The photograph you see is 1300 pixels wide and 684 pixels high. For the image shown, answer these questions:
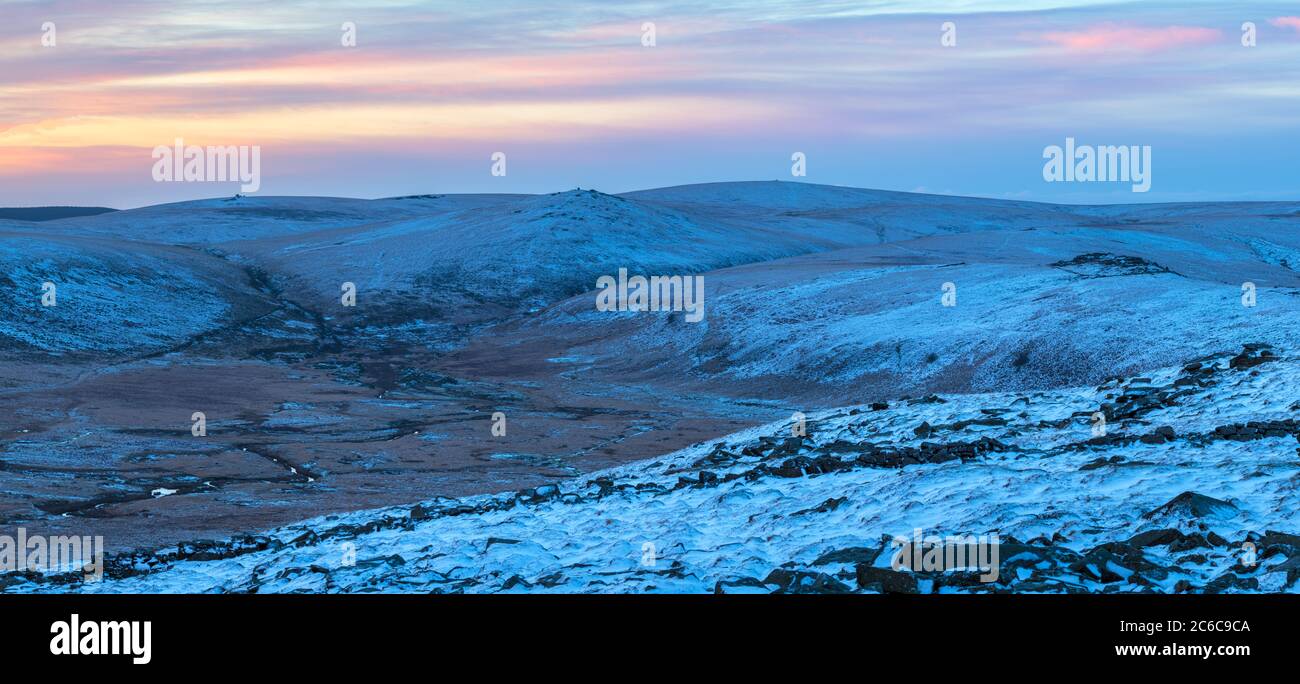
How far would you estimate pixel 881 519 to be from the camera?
505 inches

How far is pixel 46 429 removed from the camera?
2822 centimetres

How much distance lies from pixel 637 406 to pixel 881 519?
71.9 feet

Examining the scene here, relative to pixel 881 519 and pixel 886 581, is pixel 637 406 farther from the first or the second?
pixel 886 581

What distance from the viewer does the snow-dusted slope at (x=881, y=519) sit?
1044 cm

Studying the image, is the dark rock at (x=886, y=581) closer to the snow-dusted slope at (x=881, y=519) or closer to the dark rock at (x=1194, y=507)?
the snow-dusted slope at (x=881, y=519)

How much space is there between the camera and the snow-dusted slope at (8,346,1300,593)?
10438 millimetres

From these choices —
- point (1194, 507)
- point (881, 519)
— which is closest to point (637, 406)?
point (881, 519)

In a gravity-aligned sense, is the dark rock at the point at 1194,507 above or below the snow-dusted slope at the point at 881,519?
above

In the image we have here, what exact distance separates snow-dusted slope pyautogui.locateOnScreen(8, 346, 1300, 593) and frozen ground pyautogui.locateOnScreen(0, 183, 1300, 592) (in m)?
0.06

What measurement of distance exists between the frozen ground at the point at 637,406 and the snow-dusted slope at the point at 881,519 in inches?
2.5

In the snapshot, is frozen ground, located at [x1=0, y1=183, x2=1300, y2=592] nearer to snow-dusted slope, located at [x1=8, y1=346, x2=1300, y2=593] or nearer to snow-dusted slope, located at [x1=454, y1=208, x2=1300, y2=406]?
snow-dusted slope, located at [x1=8, y1=346, x2=1300, y2=593]

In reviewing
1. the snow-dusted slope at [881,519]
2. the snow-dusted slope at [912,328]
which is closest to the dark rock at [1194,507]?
the snow-dusted slope at [881,519]

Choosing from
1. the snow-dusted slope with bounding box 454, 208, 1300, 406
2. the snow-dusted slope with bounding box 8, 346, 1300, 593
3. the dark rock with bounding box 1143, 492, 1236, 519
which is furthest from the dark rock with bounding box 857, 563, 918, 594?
the snow-dusted slope with bounding box 454, 208, 1300, 406
